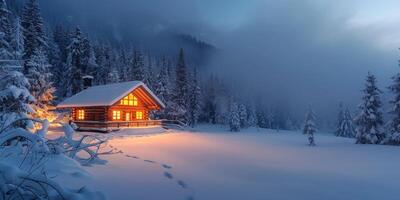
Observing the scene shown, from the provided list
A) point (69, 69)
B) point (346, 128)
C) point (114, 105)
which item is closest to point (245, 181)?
point (114, 105)

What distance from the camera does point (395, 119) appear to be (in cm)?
2869

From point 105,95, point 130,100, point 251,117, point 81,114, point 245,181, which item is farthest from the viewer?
point 251,117

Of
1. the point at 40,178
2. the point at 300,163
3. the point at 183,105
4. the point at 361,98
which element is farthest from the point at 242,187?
the point at 183,105

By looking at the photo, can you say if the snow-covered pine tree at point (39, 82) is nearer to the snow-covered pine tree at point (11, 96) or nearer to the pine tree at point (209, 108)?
the snow-covered pine tree at point (11, 96)

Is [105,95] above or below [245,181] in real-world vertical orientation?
above

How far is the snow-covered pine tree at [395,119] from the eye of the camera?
2767 cm

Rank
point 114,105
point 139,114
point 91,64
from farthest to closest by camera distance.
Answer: point 91,64, point 139,114, point 114,105

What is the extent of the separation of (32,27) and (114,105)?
2066 centimetres

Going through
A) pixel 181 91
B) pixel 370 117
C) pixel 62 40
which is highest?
pixel 62 40

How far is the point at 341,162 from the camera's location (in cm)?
1599

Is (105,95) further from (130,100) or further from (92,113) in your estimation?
(130,100)

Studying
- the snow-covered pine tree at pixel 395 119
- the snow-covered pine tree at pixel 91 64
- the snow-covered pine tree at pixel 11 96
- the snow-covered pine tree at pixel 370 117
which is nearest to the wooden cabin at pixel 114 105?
the snow-covered pine tree at pixel 91 64

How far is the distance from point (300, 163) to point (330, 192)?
6368 mm

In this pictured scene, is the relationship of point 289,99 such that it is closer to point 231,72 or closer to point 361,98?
point 231,72
